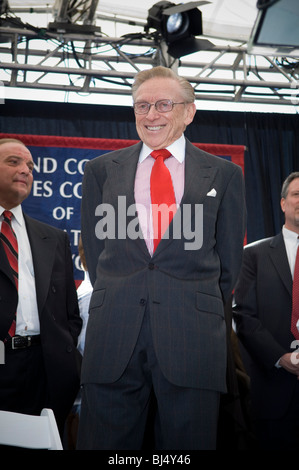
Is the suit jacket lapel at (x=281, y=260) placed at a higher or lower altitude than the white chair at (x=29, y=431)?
higher

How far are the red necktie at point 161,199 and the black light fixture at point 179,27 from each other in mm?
3314

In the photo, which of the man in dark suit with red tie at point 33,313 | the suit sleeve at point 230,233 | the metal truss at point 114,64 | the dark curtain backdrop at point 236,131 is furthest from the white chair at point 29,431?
the dark curtain backdrop at point 236,131

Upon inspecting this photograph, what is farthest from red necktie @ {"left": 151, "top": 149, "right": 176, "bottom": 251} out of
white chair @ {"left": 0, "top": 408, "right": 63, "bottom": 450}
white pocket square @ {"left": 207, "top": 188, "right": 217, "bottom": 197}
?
white chair @ {"left": 0, "top": 408, "right": 63, "bottom": 450}

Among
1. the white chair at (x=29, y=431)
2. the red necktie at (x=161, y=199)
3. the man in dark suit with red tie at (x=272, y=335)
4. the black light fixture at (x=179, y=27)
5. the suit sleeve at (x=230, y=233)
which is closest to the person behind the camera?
the white chair at (x=29, y=431)

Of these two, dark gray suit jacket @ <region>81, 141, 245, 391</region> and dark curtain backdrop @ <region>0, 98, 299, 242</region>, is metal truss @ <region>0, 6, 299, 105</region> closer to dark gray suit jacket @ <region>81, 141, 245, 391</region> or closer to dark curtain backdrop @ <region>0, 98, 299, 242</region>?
dark curtain backdrop @ <region>0, 98, 299, 242</region>

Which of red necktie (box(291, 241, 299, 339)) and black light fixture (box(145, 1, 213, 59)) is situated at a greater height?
black light fixture (box(145, 1, 213, 59))

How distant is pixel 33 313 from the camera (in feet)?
9.87

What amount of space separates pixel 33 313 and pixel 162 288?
1.06m

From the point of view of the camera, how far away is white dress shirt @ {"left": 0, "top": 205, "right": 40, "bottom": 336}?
297cm

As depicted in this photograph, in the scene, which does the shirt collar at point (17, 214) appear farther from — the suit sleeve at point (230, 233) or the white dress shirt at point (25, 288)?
the suit sleeve at point (230, 233)

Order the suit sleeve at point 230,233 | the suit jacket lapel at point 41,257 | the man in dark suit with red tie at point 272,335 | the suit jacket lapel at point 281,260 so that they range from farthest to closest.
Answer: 1. the suit jacket lapel at point 281,260
2. the man in dark suit with red tie at point 272,335
3. the suit jacket lapel at point 41,257
4. the suit sleeve at point 230,233

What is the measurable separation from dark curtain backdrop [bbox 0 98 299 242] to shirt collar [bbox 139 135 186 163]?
414cm

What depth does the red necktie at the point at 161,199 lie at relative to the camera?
2250 millimetres

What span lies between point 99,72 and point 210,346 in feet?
13.7
